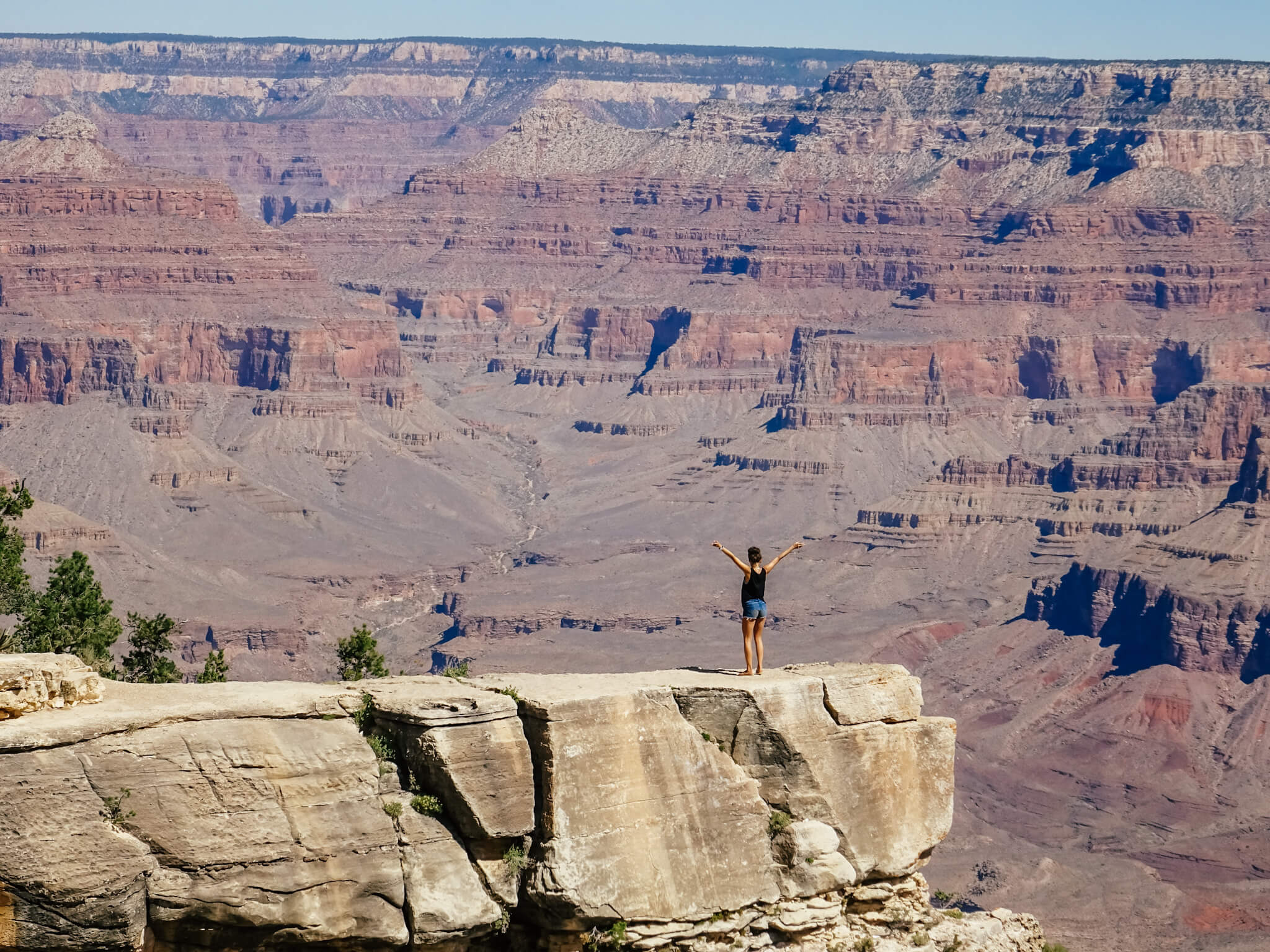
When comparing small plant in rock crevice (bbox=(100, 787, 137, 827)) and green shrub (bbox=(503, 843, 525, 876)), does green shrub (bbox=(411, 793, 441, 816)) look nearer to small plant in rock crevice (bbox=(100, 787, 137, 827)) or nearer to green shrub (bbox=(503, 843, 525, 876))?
green shrub (bbox=(503, 843, 525, 876))

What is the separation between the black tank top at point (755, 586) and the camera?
23.4 m

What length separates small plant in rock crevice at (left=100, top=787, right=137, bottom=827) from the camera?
1905 centimetres

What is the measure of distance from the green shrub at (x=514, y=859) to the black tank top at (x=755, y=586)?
4.05 meters

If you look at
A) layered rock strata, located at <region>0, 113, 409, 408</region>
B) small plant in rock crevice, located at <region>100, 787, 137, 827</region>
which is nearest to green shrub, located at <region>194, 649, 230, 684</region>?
small plant in rock crevice, located at <region>100, 787, 137, 827</region>

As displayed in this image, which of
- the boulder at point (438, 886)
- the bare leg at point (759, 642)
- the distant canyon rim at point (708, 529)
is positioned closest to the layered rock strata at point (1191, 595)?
the distant canyon rim at point (708, 529)

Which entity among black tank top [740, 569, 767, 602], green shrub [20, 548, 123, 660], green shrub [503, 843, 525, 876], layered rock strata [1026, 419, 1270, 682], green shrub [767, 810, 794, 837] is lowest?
layered rock strata [1026, 419, 1270, 682]

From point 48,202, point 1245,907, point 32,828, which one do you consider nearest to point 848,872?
point 32,828

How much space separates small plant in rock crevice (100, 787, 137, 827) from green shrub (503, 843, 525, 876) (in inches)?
127

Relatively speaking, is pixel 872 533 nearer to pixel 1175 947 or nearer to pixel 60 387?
pixel 60 387

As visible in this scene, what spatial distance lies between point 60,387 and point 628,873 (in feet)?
500

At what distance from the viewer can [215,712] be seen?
19797 mm

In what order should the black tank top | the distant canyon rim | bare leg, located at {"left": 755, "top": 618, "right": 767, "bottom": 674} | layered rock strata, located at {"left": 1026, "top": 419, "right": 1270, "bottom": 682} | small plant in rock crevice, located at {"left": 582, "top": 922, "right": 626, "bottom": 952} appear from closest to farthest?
small plant in rock crevice, located at {"left": 582, "top": 922, "right": 626, "bottom": 952}, bare leg, located at {"left": 755, "top": 618, "right": 767, "bottom": 674}, the black tank top, the distant canyon rim, layered rock strata, located at {"left": 1026, "top": 419, "right": 1270, "bottom": 682}

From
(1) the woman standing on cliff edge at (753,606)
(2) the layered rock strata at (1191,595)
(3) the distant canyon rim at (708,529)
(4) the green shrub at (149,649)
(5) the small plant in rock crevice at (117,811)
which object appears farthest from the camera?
(2) the layered rock strata at (1191,595)

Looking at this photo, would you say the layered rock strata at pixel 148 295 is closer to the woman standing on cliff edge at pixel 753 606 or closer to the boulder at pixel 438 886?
the woman standing on cliff edge at pixel 753 606
